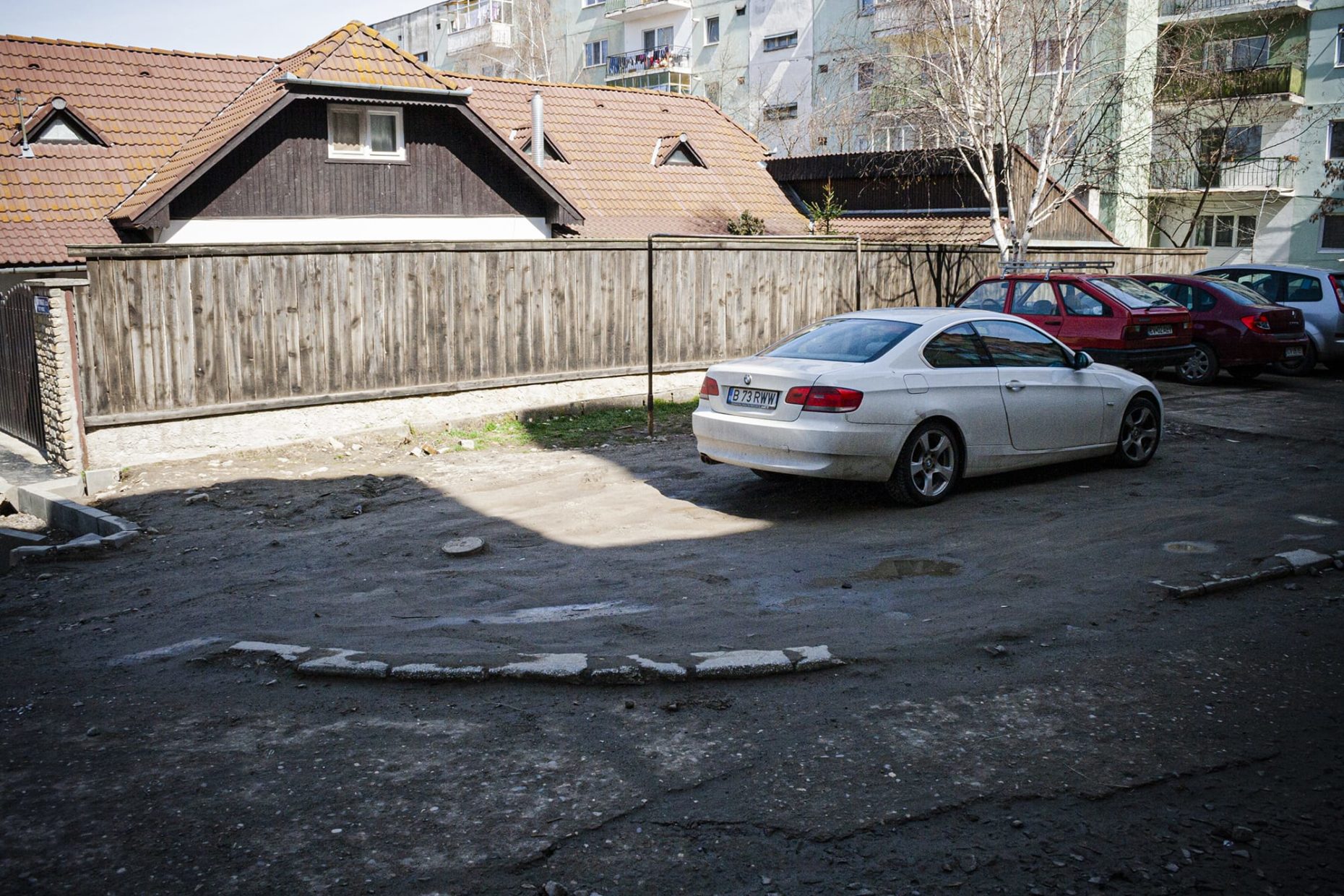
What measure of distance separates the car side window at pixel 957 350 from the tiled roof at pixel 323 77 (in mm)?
13706

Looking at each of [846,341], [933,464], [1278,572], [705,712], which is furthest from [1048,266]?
[705,712]

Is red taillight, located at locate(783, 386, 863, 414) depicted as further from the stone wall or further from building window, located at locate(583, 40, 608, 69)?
building window, located at locate(583, 40, 608, 69)

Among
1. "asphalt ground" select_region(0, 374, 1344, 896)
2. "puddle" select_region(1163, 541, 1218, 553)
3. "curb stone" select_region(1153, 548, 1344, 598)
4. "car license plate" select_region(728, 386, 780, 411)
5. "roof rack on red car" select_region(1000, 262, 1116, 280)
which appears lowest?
"asphalt ground" select_region(0, 374, 1344, 896)

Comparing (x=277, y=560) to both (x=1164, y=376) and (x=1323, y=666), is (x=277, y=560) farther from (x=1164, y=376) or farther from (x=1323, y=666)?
(x=1164, y=376)

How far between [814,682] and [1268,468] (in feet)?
24.3

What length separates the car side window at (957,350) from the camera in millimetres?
9312

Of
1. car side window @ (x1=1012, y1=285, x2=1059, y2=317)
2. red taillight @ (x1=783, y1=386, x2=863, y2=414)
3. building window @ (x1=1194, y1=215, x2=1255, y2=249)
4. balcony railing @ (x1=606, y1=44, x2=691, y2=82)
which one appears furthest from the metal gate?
balcony railing @ (x1=606, y1=44, x2=691, y2=82)

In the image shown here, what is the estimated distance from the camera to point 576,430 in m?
13.8

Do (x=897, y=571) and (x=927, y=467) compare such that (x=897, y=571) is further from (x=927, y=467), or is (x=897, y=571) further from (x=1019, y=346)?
(x=1019, y=346)

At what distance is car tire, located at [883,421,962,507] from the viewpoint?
9055 millimetres

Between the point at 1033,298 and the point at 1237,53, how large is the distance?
31.0 meters

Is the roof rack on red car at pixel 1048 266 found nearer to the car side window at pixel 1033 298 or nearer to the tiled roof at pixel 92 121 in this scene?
the car side window at pixel 1033 298

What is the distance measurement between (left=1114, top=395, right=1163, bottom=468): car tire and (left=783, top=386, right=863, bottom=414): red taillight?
3409 mm

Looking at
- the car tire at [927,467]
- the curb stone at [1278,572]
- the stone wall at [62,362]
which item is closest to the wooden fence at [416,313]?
the stone wall at [62,362]
